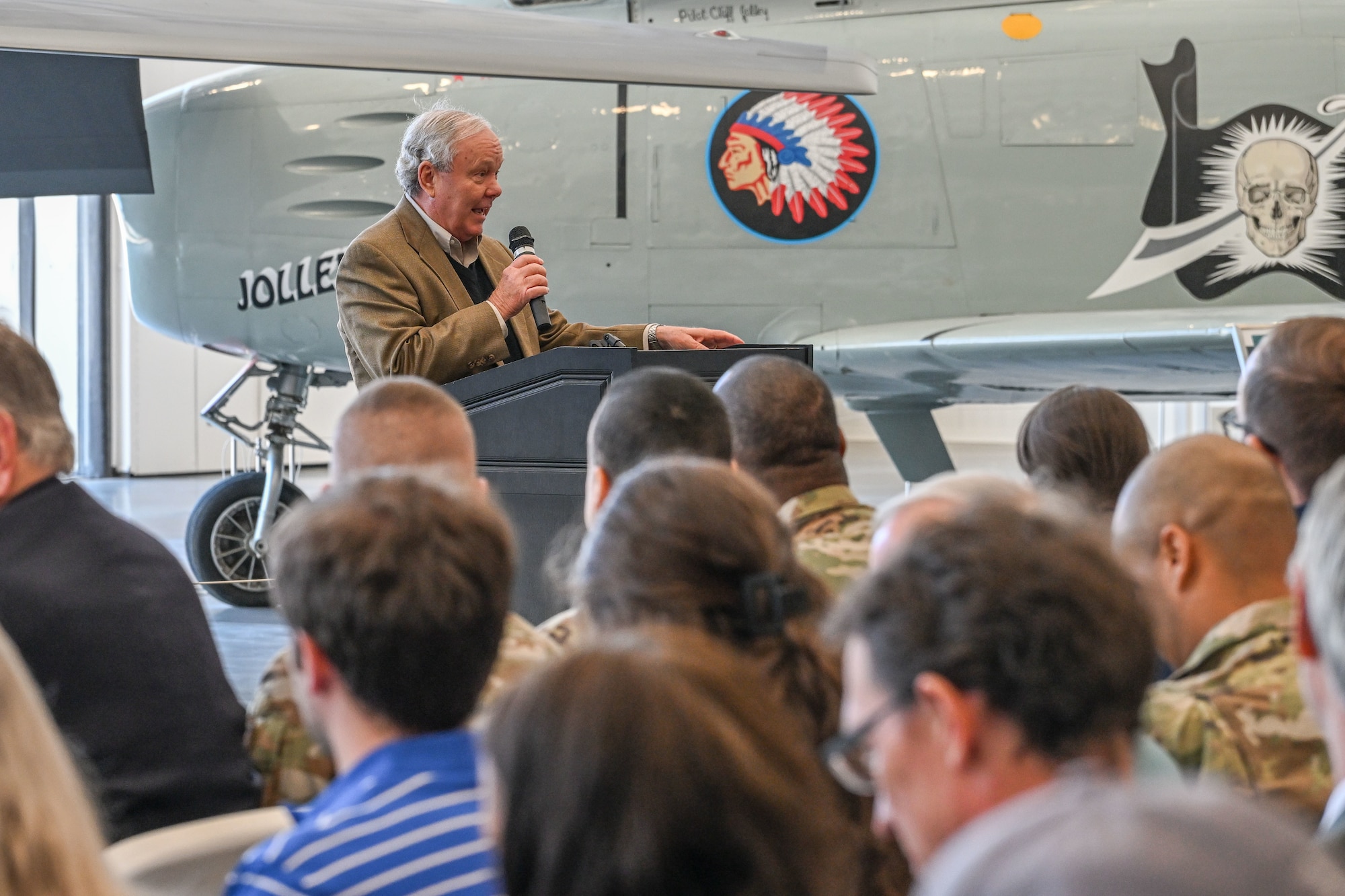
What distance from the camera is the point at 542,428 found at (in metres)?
2.96

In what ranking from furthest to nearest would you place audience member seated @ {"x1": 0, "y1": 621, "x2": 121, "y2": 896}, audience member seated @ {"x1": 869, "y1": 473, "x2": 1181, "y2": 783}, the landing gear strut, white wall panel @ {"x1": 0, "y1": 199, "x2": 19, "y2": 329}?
white wall panel @ {"x1": 0, "y1": 199, "x2": 19, "y2": 329} < the landing gear strut < audience member seated @ {"x1": 869, "y1": 473, "x2": 1181, "y2": 783} < audience member seated @ {"x1": 0, "y1": 621, "x2": 121, "y2": 896}

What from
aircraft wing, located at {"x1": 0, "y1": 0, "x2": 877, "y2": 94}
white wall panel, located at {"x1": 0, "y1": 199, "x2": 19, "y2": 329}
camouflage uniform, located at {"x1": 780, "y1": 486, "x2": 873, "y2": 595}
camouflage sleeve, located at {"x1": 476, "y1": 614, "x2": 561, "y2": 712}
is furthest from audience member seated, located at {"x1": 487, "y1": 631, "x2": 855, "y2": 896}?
white wall panel, located at {"x1": 0, "y1": 199, "x2": 19, "y2": 329}

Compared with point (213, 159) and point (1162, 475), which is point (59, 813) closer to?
point (1162, 475)

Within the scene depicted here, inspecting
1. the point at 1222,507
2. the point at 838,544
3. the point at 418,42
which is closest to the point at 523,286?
the point at 418,42

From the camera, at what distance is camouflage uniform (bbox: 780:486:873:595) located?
2021 millimetres

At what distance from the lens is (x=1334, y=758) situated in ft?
3.07

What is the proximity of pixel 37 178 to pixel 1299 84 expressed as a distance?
473cm

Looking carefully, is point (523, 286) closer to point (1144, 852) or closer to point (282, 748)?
point (282, 748)

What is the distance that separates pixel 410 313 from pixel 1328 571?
2640 millimetres

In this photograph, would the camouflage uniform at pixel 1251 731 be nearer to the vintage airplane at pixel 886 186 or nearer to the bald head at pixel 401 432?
the bald head at pixel 401 432

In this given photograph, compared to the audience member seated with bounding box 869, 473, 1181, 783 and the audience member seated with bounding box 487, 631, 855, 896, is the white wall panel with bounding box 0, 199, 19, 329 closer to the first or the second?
the audience member seated with bounding box 869, 473, 1181, 783

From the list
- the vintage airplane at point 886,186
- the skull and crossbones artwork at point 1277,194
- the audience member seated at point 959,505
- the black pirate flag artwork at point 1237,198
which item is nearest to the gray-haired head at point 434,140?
the vintage airplane at point 886,186

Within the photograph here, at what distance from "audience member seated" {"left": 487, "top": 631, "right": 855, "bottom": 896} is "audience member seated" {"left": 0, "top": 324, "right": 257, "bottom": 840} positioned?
0.94 metres

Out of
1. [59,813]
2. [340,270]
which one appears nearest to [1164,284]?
[340,270]
